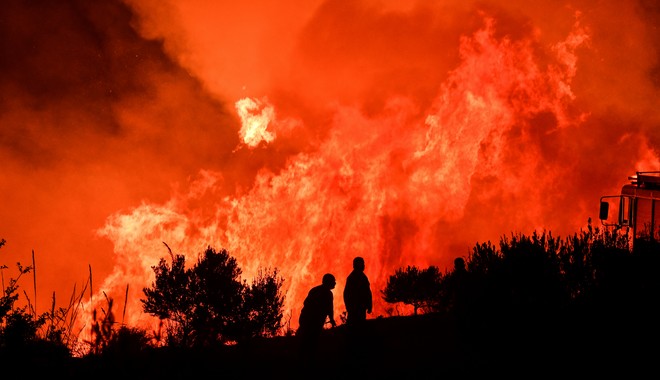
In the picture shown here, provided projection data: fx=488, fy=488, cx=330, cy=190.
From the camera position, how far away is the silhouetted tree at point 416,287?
1843 inches

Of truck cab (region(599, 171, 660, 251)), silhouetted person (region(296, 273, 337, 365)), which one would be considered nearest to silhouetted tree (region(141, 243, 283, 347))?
truck cab (region(599, 171, 660, 251))

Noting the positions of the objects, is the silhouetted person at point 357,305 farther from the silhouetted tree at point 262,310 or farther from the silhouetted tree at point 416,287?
the silhouetted tree at point 416,287

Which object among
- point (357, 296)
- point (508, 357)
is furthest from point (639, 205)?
point (357, 296)

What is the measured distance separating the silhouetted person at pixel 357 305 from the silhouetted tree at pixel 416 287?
3605cm

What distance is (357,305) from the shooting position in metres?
11.7

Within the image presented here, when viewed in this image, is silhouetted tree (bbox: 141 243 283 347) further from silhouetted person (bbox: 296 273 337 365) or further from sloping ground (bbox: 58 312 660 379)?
silhouetted person (bbox: 296 273 337 365)

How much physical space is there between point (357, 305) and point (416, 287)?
36.6 m

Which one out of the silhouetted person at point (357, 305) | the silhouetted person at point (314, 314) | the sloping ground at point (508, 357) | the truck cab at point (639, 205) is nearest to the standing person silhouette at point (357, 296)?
the silhouetted person at point (357, 305)

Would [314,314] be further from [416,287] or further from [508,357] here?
[416,287]

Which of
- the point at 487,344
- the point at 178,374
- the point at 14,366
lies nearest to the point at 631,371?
the point at 487,344

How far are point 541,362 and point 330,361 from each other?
6281 millimetres

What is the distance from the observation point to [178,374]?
9.02m

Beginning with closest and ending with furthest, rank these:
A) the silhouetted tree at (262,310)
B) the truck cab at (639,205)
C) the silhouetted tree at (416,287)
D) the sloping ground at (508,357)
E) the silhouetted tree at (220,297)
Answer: the sloping ground at (508,357) → the truck cab at (639,205) → the silhouetted tree at (220,297) → the silhouetted tree at (262,310) → the silhouetted tree at (416,287)

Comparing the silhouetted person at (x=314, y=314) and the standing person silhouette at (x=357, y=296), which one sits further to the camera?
the standing person silhouette at (x=357, y=296)
